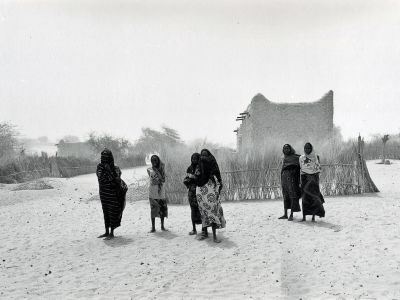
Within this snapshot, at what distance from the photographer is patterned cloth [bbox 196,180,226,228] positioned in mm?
5855

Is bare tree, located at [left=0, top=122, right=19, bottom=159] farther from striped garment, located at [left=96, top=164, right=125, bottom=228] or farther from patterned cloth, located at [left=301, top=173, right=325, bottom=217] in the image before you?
patterned cloth, located at [left=301, top=173, right=325, bottom=217]

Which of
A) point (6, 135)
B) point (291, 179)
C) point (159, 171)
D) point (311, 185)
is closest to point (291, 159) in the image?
point (291, 179)

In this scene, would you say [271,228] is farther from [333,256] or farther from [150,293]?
[150,293]

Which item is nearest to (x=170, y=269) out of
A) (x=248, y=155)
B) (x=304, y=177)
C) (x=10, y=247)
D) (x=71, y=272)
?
(x=71, y=272)

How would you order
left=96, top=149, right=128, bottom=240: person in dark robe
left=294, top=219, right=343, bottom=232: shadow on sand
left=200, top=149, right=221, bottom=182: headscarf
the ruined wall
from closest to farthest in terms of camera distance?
left=200, top=149, right=221, bottom=182: headscarf < left=96, top=149, right=128, bottom=240: person in dark robe < left=294, top=219, right=343, bottom=232: shadow on sand < the ruined wall

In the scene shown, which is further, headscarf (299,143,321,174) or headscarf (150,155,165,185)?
headscarf (299,143,321,174)

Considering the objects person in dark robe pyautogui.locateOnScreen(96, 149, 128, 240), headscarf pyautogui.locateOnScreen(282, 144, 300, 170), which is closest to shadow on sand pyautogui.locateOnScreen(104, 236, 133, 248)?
person in dark robe pyautogui.locateOnScreen(96, 149, 128, 240)

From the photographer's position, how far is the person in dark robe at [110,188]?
20.2ft

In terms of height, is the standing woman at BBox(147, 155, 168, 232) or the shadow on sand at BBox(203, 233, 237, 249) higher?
the standing woman at BBox(147, 155, 168, 232)

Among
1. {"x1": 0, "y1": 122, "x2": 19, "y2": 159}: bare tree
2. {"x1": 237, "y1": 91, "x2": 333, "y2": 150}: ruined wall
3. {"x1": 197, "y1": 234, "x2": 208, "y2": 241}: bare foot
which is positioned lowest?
{"x1": 197, "y1": 234, "x2": 208, "y2": 241}: bare foot

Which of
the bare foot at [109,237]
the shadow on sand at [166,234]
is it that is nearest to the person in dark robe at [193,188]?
the shadow on sand at [166,234]

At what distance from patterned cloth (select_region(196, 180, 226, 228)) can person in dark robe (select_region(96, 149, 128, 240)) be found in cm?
138

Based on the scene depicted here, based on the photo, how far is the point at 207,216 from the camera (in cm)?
589

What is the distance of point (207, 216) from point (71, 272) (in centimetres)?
215
